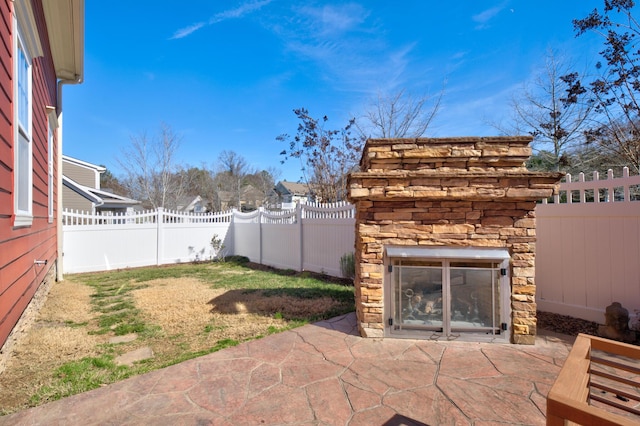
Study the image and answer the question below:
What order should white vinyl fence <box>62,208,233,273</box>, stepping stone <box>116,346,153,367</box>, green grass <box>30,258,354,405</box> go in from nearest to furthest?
1. green grass <box>30,258,354,405</box>
2. stepping stone <box>116,346,153,367</box>
3. white vinyl fence <box>62,208,233,273</box>

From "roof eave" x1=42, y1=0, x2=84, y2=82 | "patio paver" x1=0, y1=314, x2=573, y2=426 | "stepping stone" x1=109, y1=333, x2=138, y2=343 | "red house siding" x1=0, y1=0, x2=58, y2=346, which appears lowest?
"stepping stone" x1=109, y1=333, x2=138, y2=343

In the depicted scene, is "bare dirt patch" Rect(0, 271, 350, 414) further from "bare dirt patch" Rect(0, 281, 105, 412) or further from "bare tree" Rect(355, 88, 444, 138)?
"bare tree" Rect(355, 88, 444, 138)

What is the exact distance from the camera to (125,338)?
354 centimetres

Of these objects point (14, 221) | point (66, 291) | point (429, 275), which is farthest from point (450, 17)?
point (66, 291)

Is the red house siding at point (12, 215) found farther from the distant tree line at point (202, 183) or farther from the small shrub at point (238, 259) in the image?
the distant tree line at point (202, 183)

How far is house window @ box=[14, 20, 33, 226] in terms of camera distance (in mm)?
3107

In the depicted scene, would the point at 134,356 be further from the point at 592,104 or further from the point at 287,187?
the point at 287,187

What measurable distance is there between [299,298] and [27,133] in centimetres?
406

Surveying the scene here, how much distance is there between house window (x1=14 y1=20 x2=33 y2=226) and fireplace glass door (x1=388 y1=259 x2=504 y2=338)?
382 centimetres

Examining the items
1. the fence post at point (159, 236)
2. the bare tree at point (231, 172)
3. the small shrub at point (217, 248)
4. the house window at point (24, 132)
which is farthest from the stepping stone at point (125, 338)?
the bare tree at point (231, 172)

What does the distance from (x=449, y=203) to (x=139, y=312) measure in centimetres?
445

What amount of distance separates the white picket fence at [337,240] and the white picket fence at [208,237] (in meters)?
0.02

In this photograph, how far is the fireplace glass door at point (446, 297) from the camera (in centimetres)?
319

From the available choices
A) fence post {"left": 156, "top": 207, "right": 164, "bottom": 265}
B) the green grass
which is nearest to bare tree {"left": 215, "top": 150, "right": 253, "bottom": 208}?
fence post {"left": 156, "top": 207, "right": 164, "bottom": 265}
